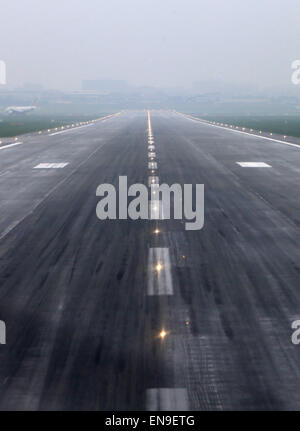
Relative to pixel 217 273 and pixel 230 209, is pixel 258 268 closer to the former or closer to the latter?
pixel 217 273

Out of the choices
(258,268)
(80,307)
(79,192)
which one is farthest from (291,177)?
(80,307)

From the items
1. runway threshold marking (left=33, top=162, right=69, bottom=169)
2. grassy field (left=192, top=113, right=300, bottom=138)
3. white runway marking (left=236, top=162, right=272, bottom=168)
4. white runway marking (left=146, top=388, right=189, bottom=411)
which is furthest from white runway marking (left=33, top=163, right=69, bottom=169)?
grassy field (left=192, top=113, right=300, bottom=138)

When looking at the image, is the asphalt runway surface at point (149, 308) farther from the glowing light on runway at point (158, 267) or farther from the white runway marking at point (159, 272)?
the glowing light on runway at point (158, 267)

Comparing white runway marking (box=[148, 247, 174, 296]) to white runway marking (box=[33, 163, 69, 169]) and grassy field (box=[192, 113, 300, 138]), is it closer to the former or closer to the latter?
white runway marking (box=[33, 163, 69, 169])

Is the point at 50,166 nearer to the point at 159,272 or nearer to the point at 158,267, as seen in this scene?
the point at 158,267

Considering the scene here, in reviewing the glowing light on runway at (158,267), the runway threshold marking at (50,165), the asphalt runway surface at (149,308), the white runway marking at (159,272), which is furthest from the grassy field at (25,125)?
the glowing light on runway at (158,267)

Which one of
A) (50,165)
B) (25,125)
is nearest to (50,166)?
(50,165)
